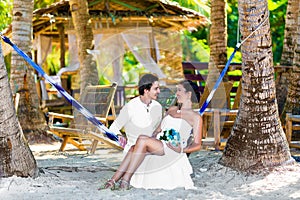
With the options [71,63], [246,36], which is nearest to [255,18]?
[246,36]

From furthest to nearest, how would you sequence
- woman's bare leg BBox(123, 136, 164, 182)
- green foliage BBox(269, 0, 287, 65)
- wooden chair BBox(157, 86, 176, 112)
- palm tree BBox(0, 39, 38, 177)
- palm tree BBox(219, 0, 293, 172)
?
green foliage BBox(269, 0, 287, 65), wooden chair BBox(157, 86, 176, 112), palm tree BBox(219, 0, 293, 172), palm tree BBox(0, 39, 38, 177), woman's bare leg BBox(123, 136, 164, 182)

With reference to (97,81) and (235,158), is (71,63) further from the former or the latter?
(235,158)

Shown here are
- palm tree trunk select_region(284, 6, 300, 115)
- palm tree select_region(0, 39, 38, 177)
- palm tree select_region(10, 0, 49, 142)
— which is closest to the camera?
palm tree select_region(0, 39, 38, 177)

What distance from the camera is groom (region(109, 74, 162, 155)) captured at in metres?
5.29

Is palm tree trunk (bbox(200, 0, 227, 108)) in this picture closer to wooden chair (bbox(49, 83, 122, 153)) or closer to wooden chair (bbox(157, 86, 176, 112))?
wooden chair (bbox(157, 86, 176, 112))

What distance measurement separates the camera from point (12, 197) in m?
4.78

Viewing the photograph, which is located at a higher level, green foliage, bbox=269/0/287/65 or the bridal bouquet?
green foliage, bbox=269/0/287/65

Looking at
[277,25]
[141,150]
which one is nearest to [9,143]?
[141,150]

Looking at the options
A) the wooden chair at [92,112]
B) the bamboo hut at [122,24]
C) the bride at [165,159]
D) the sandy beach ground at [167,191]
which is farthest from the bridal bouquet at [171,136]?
the bamboo hut at [122,24]

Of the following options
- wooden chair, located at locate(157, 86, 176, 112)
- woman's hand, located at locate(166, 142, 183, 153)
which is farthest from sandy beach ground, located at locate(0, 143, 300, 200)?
wooden chair, located at locate(157, 86, 176, 112)

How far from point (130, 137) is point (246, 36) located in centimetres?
170

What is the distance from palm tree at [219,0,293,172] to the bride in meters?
0.86

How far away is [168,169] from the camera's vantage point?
17.0 ft

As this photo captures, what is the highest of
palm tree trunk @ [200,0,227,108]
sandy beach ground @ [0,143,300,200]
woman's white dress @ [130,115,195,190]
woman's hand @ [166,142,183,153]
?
palm tree trunk @ [200,0,227,108]
